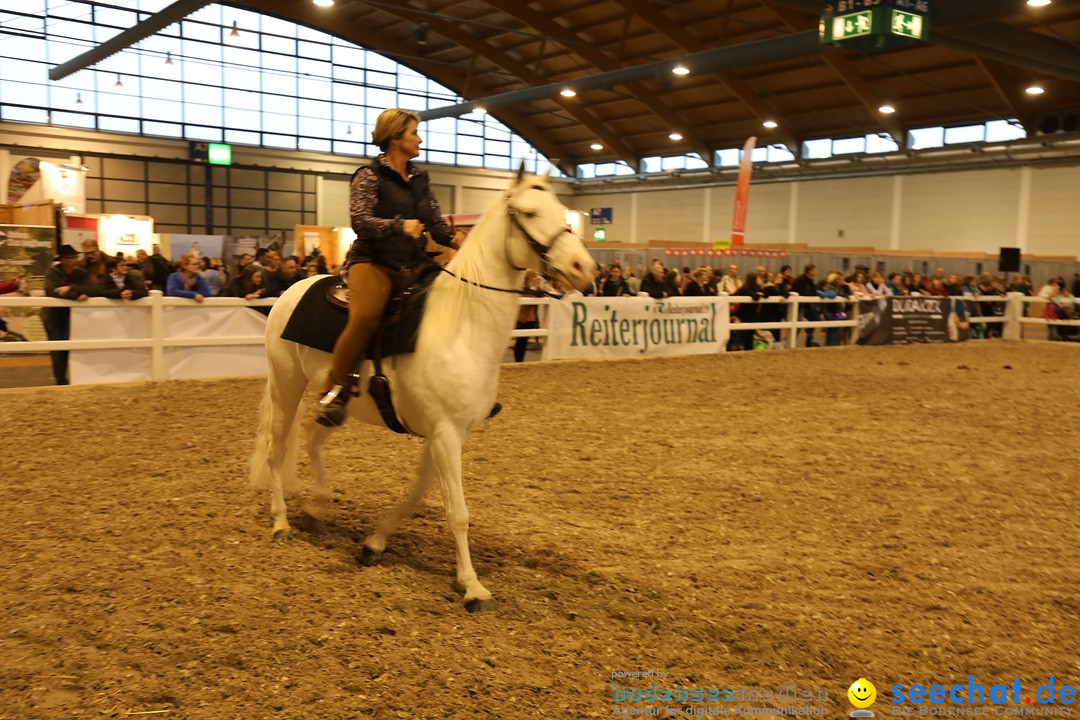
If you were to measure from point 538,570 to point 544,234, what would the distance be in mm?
1819

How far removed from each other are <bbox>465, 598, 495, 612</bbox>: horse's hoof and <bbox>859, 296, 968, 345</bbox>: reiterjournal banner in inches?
622

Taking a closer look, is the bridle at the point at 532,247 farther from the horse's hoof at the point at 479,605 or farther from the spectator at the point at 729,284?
the spectator at the point at 729,284

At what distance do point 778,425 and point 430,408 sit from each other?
218 inches

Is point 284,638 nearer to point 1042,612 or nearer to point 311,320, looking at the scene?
point 311,320

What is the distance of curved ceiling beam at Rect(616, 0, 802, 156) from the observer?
27.7 meters

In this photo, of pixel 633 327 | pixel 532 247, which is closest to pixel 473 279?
pixel 532 247

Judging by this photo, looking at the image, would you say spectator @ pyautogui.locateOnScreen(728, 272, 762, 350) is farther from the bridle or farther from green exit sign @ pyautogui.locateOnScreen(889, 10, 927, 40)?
the bridle

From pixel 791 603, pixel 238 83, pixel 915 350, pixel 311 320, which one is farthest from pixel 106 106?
pixel 791 603

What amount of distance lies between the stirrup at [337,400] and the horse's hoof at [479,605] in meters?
1.20

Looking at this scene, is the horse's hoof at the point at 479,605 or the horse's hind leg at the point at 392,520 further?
the horse's hind leg at the point at 392,520

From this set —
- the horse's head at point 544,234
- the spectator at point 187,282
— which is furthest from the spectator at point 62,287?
the horse's head at point 544,234

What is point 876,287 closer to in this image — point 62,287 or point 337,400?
point 62,287

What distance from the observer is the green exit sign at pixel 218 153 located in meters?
30.5

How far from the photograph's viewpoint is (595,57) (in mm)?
31172
